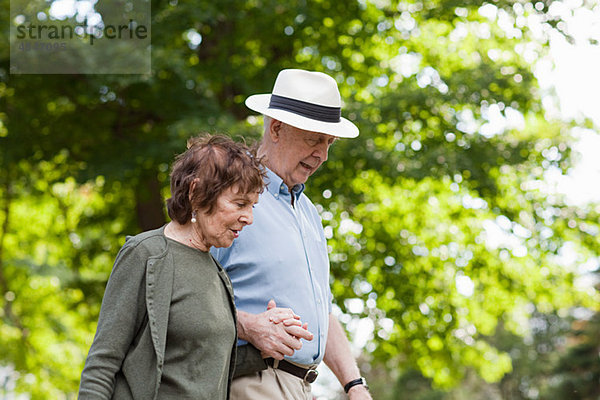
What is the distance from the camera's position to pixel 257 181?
218 cm

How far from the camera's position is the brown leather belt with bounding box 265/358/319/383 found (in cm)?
253

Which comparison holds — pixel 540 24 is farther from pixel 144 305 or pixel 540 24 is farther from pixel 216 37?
pixel 144 305

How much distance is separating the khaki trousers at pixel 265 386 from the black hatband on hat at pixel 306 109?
932 mm

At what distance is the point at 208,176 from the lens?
2.12 meters

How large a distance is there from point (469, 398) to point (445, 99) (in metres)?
22.7

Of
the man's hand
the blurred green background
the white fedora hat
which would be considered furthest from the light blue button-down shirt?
the blurred green background

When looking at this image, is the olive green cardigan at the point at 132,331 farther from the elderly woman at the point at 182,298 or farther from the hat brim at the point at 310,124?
the hat brim at the point at 310,124

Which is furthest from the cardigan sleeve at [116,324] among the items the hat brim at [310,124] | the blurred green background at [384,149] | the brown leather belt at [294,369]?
the blurred green background at [384,149]

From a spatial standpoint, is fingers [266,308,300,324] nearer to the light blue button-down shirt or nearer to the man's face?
the light blue button-down shirt

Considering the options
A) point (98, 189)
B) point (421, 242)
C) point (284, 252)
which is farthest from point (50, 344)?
point (284, 252)

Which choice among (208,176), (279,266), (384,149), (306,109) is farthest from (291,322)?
(384,149)

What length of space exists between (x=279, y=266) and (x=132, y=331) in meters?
0.70

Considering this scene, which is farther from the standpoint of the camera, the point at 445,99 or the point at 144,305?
the point at 445,99

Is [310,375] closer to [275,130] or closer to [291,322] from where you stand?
[291,322]
